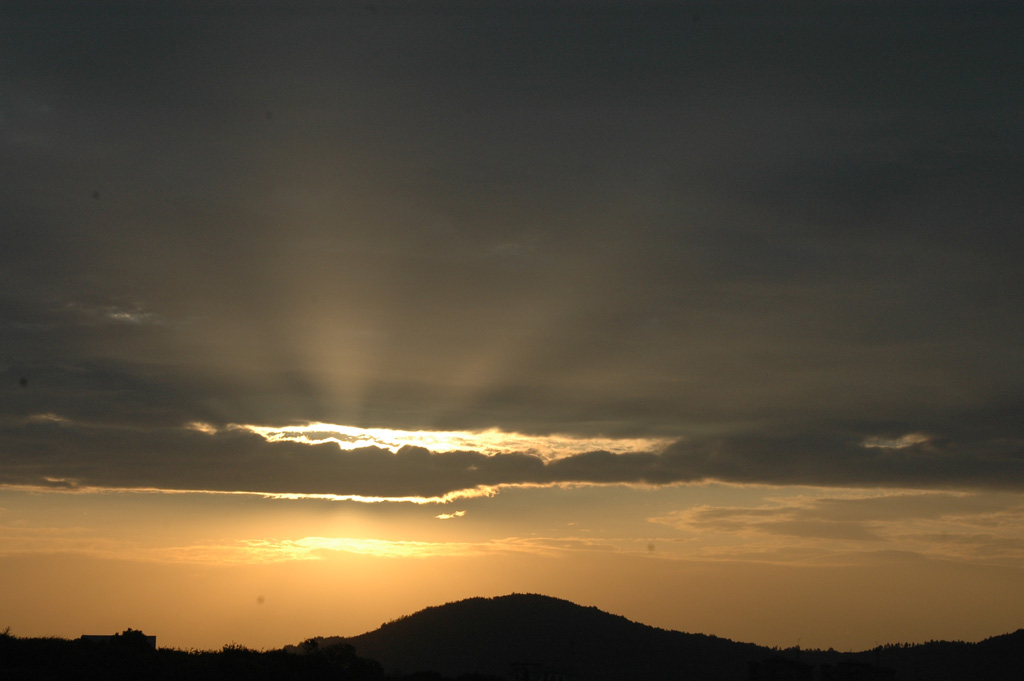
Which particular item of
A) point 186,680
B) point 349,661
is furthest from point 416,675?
point 186,680

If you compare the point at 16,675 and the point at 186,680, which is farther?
the point at 186,680

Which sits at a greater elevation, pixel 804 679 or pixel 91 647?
pixel 91 647

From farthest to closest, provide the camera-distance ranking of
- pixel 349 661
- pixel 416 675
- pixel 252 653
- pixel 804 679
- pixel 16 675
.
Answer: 1. pixel 804 679
2. pixel 416 675
3. pixel 349 661
4. pixel 252 653
5. pixel 16 675

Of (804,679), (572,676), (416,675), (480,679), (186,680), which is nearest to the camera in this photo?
(186,680)

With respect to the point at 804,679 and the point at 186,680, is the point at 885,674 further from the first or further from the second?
the point at 186,680

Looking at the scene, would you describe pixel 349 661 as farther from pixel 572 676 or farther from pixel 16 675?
pixel 572 676

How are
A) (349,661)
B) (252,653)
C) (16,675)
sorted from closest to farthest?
(16,675) → (252,653) → (349,661)

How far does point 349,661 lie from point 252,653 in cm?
953

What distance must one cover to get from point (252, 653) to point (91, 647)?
1294cm

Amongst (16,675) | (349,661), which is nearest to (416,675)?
(349,661)

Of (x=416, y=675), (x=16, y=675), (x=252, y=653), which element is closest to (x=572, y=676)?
(x=416, y=675)

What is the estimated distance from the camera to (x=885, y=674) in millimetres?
189875

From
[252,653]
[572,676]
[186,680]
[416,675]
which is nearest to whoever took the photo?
[186,680]

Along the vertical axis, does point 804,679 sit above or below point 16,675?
below
